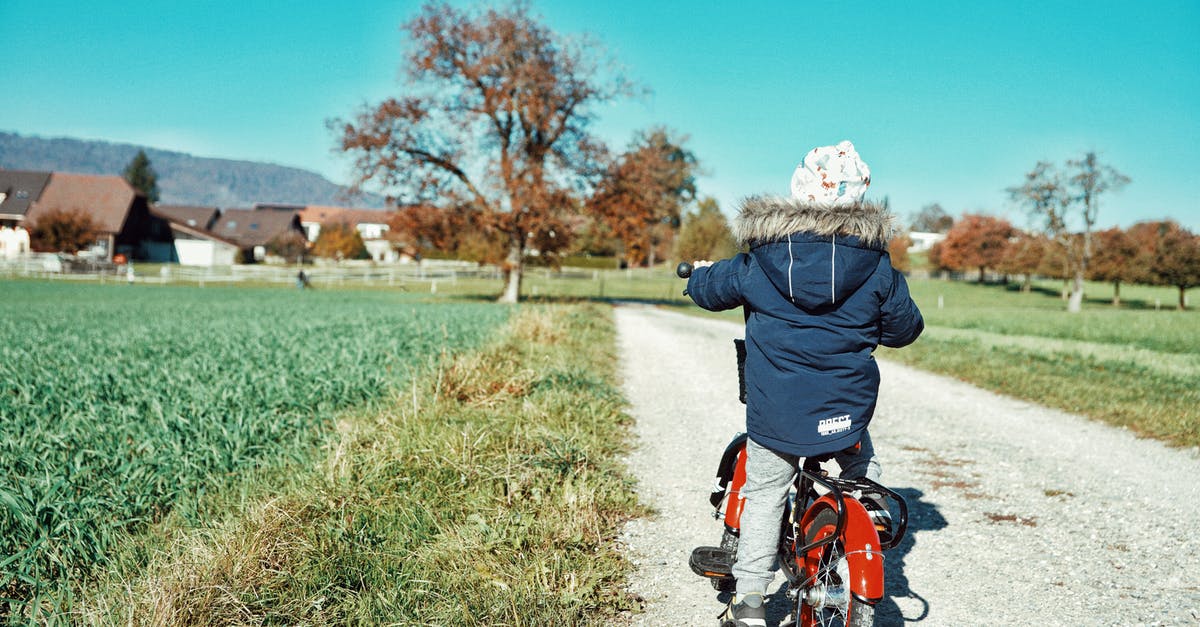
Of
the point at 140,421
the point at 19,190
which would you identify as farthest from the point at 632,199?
the point at 19,190

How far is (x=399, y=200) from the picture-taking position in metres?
30.7

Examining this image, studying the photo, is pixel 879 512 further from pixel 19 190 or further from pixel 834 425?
pixel 19 190

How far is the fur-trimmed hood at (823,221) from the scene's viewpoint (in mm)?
2625

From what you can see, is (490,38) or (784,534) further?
(490,38)

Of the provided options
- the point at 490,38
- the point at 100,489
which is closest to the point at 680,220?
the point at 490,38

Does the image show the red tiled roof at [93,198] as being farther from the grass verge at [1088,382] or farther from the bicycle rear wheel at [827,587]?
the bicycle rear wheel at [827,587]

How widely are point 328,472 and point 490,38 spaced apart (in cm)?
2927

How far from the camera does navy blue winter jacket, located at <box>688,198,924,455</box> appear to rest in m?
2.62

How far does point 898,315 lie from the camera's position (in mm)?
2773

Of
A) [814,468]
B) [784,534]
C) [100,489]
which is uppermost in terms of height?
[814,468]

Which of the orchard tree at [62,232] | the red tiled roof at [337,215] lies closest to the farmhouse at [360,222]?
the red tiled roof at [337,215]

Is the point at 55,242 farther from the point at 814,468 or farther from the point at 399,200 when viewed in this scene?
the point at 814,468

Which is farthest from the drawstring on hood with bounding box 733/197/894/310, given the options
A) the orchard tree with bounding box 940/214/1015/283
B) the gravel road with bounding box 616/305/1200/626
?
the orchard tree with bounding box 940/214/1015/283

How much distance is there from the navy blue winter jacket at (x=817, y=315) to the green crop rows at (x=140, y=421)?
3.32 m
